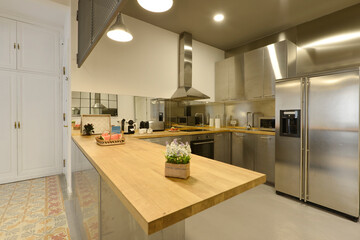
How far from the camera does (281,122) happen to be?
103 inches

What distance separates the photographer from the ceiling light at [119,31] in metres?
1.89

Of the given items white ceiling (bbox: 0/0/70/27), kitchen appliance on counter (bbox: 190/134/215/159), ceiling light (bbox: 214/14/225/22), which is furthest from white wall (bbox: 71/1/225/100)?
kitchen appliance on counter (bbox: 190/134/215/159)

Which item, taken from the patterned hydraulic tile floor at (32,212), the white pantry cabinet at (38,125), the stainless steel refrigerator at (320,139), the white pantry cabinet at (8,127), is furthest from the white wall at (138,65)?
the stainless steel refrigerator at (320,139)

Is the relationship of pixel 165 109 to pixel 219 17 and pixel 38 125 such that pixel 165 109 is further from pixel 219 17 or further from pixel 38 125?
pixel 38 125

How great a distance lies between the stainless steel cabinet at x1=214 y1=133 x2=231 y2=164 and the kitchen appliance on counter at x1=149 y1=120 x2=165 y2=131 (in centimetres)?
102

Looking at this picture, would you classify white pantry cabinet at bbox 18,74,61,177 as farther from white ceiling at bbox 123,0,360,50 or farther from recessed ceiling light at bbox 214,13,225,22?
recessed ceiling light at bbox 214,13,225,22

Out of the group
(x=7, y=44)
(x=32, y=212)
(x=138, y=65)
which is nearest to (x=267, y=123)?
(x=138, y=65)

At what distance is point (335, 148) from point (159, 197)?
2.42 metres

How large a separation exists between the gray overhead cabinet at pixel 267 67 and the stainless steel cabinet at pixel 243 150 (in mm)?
820

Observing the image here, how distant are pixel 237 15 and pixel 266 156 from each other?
2410 mm

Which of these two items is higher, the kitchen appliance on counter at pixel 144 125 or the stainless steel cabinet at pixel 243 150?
the kitchen appliance on counter at pixel 144 125

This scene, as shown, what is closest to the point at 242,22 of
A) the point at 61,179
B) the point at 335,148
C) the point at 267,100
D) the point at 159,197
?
the point at 267,100

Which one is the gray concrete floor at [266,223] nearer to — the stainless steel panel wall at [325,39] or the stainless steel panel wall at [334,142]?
the stainless steel panel wall at [334,142]

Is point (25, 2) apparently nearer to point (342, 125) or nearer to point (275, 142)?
point (275, 142)
